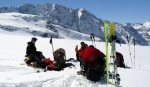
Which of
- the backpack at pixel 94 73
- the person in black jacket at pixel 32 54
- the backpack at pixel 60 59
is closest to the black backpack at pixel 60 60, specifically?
the backpack at pixel 60 59

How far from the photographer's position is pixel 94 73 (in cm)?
1227

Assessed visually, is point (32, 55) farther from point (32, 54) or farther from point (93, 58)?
point (93, 58)

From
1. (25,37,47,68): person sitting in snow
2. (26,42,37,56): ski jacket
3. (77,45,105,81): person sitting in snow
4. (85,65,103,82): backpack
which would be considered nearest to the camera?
(85,65,103,82): backpack

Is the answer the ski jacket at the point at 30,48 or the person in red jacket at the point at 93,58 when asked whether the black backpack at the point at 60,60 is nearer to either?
the ski jacket at the point at 30,48

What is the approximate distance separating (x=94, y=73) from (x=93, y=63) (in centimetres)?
77

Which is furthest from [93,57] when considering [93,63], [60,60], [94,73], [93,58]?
[60,60]

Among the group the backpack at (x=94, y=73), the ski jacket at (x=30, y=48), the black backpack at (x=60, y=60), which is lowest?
the backpack at (x=94, y=73)

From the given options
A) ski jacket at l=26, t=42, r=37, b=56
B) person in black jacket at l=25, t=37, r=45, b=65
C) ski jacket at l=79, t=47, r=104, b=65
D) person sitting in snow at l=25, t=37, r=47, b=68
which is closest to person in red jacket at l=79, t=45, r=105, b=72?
ski jacket at l=79, t=47, r=104, b=65

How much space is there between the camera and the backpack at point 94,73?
40.1ft

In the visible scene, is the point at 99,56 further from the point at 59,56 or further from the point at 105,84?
the point at 59,56

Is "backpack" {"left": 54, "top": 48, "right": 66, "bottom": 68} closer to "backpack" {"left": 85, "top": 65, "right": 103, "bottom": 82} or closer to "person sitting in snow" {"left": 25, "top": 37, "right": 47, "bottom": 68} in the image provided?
"person sitting in snow" {"left": 25, "top": 37, "right": 47, "bottom": 68}

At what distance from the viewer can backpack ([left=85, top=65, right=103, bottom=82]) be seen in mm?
12234

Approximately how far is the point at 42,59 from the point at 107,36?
7191 millimetres

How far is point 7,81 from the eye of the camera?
11258mm
